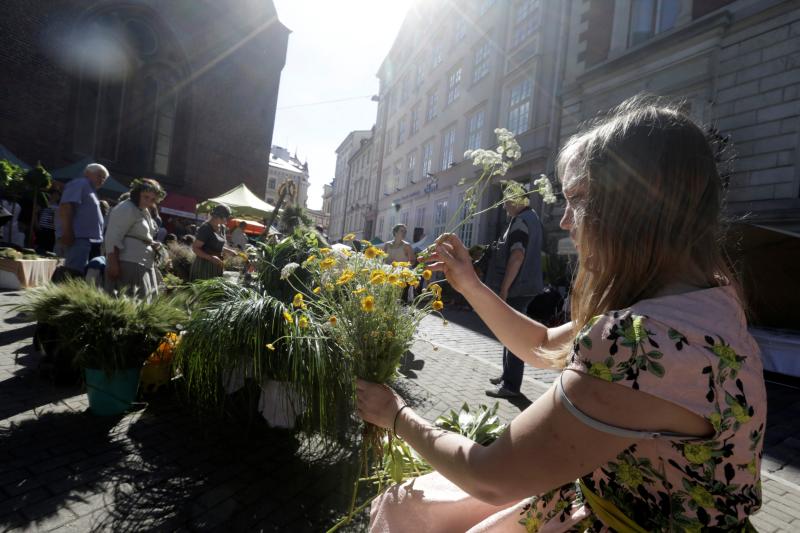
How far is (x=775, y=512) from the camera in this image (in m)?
2.54

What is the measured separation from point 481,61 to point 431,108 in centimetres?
633

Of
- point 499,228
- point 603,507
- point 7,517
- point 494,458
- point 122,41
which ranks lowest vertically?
point 7,517

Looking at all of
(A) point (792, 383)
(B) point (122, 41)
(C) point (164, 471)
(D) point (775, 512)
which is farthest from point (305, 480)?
(B) point (122, 41)

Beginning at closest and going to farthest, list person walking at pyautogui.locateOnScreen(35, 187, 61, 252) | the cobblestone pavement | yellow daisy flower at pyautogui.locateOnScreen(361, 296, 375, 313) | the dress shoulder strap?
the dress shoulder strap, yellow daisy flower at pyautogui.locateOnScreen(361, 296, 375, 313), the cobblestone pavement, person walking at pyautogui.locateOnScreen(35, 187, 61, 252)

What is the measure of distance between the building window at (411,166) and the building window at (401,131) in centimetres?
246

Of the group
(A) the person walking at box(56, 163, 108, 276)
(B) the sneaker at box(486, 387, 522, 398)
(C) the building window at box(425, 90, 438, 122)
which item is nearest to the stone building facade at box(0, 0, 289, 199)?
(C) the building window at box(425, 90, 438, 122)

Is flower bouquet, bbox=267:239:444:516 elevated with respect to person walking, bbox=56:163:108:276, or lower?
lower

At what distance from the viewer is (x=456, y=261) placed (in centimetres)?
179

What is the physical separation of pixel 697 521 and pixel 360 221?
39680mm

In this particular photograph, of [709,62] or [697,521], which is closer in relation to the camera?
[697,521]

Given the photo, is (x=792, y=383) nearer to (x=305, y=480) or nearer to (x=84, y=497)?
(x=305, y=480)

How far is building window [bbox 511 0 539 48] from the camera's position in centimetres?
1530

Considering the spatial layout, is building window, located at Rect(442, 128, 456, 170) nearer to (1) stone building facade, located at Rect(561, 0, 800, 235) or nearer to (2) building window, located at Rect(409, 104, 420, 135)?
(2) building window, located at Rect(409, 104, 420, 135)

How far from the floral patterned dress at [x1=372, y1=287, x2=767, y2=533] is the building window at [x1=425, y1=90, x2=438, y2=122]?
81.5ft
